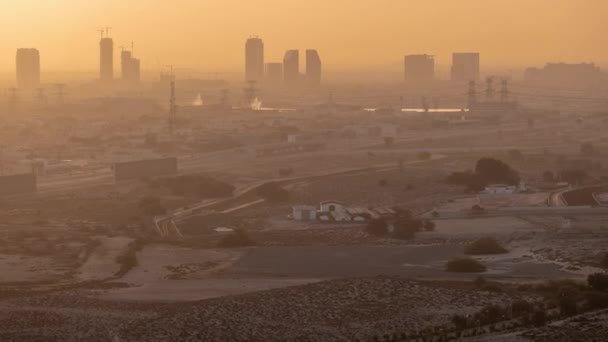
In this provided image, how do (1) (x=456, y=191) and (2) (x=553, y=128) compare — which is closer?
(1) (x=456, y=191)

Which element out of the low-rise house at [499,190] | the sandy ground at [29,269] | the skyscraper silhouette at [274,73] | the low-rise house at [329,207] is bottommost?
the sandy ground at [29,269]

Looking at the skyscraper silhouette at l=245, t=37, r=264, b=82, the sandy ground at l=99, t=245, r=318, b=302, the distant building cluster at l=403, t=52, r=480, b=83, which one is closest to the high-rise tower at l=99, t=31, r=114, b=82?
the skyscraper silhouette at l=245, t=37, r=264, b=82

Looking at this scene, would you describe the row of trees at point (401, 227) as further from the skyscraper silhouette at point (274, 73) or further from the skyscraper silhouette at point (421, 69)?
the skyscraper silhouette at point (421, 69)

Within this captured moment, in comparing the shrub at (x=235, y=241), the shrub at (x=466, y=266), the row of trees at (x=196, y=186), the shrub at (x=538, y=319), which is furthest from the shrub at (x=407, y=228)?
the shrub at (x=538, y=319)

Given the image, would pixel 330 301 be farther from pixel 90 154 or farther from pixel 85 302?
pixel 90 154

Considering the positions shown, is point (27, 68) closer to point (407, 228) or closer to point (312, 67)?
point (312, 67)

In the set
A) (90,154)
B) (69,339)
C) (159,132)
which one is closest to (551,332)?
(69,339)

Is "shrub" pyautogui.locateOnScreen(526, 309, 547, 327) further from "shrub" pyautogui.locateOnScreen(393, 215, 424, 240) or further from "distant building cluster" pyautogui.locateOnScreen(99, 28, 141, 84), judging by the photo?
"distant building cluster" pyautogui.locateOnScreen(99, 28, 141, 84)
